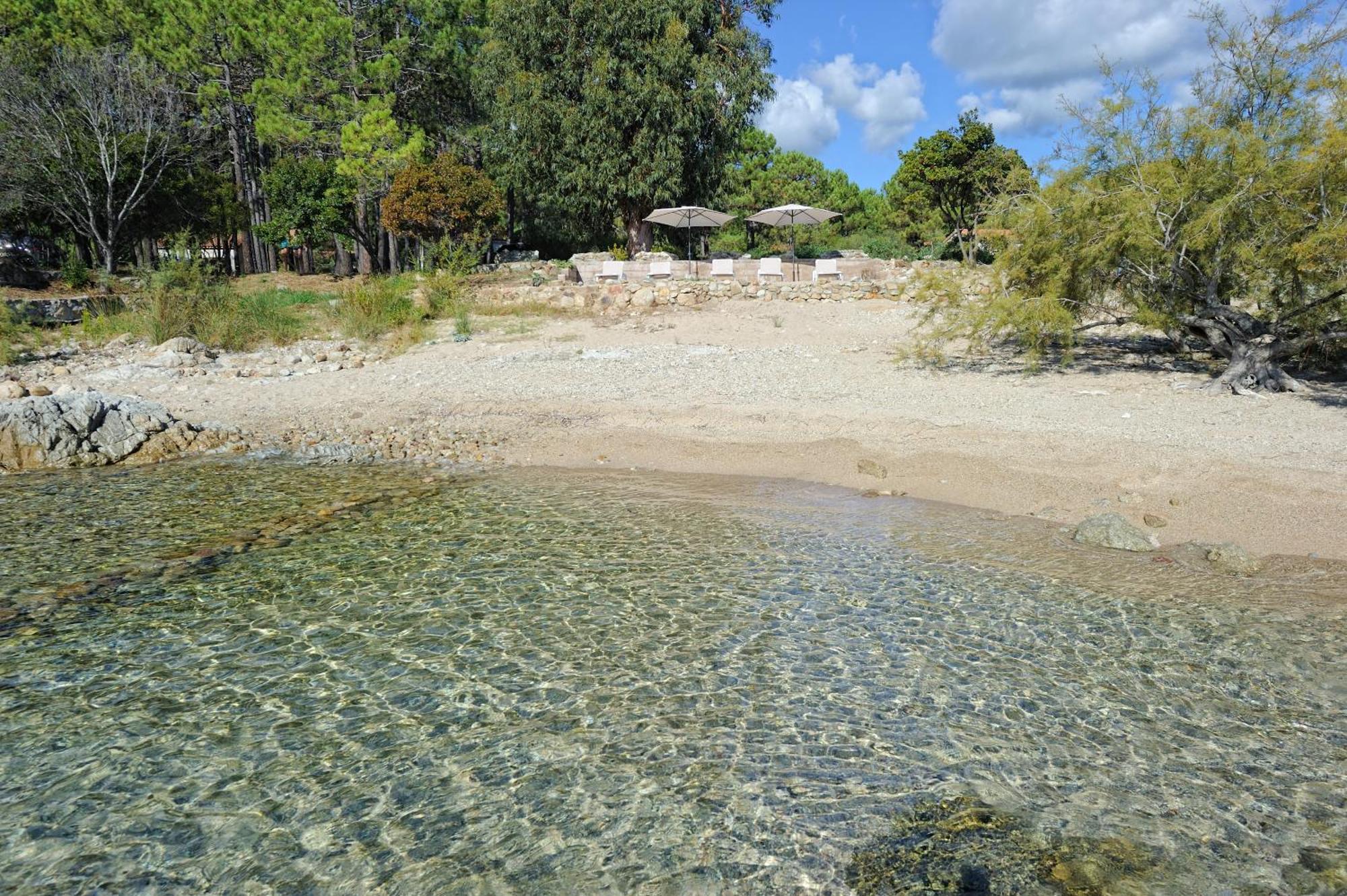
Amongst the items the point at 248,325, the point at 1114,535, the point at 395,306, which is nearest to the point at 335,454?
the point at 395,306

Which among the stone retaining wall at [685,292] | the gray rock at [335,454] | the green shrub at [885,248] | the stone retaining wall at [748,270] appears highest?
the green shrub at [885,248]

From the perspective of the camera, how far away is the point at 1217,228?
10.1m

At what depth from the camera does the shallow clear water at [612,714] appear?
332 centimetres

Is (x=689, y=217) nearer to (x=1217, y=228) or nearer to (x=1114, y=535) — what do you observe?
(x=1217, y=228)

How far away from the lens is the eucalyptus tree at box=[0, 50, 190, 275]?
2545 centimetres

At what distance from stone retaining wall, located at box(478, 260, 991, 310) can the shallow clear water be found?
1358 centimetres

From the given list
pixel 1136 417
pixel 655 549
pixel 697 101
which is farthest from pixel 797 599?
pixel 697 101

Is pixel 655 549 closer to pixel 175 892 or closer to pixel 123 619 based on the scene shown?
pixel 123 619

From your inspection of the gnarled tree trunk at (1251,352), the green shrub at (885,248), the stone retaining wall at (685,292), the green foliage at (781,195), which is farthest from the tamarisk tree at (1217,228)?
the green foliage at (781,195)

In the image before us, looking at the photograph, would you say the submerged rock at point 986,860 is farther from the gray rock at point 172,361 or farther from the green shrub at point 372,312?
the green shrub at point 372,312

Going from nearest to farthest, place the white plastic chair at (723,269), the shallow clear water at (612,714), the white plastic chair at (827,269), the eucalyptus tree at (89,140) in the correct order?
the shallow clear water at (612,714)
the white plastic chair at (723,269)
the white plastic chair at (827,269)
the eucalyptus tree at (89,140)

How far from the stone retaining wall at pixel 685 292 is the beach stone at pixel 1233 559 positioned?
14219mm

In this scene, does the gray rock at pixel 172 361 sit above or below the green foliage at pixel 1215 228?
below

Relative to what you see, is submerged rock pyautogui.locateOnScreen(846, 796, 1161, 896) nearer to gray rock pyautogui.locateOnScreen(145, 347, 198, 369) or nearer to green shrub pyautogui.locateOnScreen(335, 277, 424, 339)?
gray rock pyautogui.locateOnScreen(145, 347, 198, 369)
